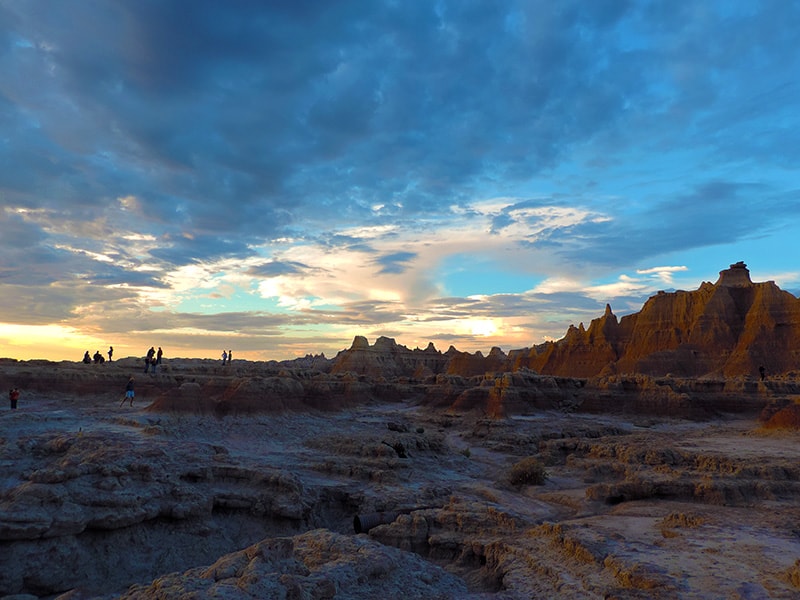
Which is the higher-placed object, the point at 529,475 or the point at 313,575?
the point at 313,575

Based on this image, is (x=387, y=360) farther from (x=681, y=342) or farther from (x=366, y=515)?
(x=366, y=515)

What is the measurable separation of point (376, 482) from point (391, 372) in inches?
3167

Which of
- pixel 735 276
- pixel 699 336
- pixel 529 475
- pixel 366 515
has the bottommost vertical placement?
pixel 529 475

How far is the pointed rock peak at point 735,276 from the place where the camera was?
269 feet

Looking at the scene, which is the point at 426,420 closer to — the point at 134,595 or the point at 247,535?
the point at 247,535

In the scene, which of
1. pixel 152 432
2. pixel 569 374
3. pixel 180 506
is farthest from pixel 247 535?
pixel 569 374

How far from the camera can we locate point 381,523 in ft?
39.9

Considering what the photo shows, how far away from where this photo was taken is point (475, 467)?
67.6ft

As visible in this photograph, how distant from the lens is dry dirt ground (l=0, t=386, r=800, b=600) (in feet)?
25.1

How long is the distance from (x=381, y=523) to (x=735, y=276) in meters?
92.2

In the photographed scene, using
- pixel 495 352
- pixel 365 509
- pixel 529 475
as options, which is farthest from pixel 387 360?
pixel 365 509

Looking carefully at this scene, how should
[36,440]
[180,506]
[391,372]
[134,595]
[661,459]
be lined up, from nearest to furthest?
1. [134,595]
2. [180,506]
3. [36,440]
4. [661,459]
5. [391,372]

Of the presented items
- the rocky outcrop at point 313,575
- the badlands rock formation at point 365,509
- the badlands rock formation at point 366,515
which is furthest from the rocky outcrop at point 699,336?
the rocky outcrop at point 313,575

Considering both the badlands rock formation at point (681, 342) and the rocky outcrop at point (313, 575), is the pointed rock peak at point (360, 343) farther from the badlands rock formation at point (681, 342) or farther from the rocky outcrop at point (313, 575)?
the rocky outcrop at point (313, 575)
